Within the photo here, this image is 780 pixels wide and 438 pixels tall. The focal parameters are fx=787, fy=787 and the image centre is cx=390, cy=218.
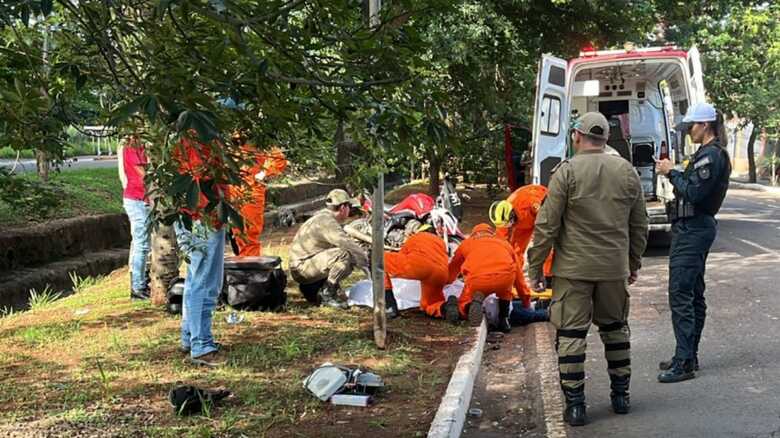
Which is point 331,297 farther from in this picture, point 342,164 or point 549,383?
point 549,383

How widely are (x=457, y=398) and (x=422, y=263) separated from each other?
87.0 inches

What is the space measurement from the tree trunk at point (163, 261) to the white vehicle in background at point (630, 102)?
5.16 metres

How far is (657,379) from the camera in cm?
551

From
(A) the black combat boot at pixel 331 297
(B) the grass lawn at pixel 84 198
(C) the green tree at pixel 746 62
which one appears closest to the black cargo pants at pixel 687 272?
(A) the black combat boot at pixel 331 297

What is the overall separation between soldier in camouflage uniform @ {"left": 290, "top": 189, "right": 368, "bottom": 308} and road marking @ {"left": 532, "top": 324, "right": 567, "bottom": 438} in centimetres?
190

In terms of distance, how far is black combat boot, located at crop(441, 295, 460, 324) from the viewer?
23.2ft

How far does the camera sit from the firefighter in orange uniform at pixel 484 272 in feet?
22.2

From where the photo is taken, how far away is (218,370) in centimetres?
551

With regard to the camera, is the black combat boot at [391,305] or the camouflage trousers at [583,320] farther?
the black combat boot at [391,305]

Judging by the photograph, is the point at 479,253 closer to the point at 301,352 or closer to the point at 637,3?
the point at 301,352

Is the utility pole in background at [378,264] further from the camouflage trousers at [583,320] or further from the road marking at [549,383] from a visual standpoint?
the camouflage trousers at [583,320]

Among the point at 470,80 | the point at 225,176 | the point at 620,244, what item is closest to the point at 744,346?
the point at 620,244

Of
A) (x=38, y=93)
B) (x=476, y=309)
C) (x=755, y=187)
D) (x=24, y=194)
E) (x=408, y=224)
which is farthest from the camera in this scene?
(x=755, y=187)

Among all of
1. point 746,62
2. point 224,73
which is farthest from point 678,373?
point 746,62
